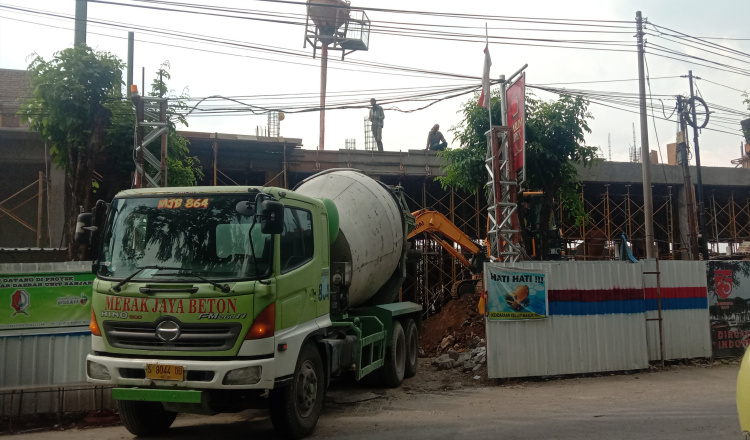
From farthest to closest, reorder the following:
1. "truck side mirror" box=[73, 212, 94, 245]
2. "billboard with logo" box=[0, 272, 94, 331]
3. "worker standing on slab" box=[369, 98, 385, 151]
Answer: "worker standing on slab" box=[369, 98, 385, 151], "billboard with logo" box=[0, 272, 94, 331], "truck side mirror" box=[73, 212, 94, 245]

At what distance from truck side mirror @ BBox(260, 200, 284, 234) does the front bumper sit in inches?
51.0

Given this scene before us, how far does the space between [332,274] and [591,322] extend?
16.9ft

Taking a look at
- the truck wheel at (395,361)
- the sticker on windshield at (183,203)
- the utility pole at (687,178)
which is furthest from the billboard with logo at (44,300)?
the utility pole at (687,178)

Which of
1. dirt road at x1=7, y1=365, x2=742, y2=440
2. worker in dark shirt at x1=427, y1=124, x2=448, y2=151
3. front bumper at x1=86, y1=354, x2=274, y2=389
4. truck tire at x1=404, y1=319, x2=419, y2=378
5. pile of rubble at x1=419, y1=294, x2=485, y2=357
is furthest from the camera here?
worker in dark shirt at x1=427, y1=124, x2=448, y2=151

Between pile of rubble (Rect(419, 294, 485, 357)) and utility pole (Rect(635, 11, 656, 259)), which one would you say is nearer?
pile of rubble (Rect(419, 294, 485, 357))

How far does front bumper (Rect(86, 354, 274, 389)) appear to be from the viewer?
558 centimetres

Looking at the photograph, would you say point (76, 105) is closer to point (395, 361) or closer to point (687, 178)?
point (395, 361)

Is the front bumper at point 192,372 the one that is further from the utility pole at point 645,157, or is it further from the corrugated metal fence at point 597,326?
the utility pole at point 645,157

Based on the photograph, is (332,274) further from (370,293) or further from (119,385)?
(119,385)

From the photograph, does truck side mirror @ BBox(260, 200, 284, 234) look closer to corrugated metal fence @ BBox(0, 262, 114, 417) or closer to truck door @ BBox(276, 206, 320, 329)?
truck door @ BBox(276, 206, 320, 329)

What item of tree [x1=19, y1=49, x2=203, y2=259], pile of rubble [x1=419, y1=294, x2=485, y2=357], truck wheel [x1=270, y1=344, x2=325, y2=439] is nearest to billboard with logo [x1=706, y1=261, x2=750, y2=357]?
pile of rubble [x1=419, y1=294, x2=485, y2=357]

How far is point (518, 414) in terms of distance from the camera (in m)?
7.61

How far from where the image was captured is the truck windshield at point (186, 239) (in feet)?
19.2

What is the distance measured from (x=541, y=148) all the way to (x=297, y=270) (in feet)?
37.5
